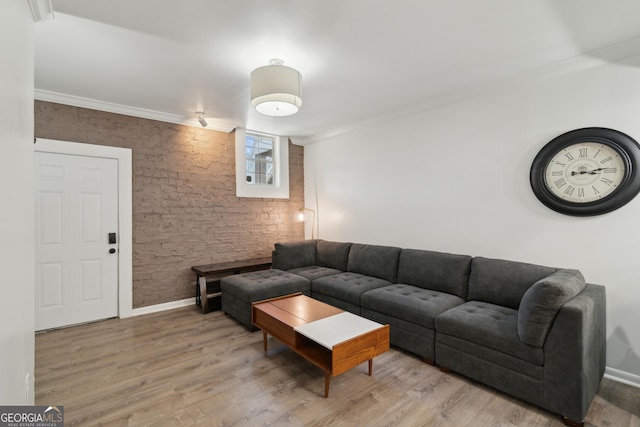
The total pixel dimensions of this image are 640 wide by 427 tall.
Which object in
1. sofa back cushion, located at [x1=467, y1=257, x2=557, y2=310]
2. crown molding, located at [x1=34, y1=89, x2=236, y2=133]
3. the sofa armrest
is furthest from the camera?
crown molding, located at [x1=34, y1=89, x2=236, y2=133]

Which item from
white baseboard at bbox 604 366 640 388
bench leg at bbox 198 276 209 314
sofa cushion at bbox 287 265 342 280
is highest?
sofa cushion at bbox 287 265 342 280

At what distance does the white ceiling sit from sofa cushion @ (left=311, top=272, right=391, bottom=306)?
7.25 ft

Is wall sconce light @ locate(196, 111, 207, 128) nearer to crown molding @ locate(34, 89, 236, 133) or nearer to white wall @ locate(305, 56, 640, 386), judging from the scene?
crown molding @ locate(34, 89, 236, 133)

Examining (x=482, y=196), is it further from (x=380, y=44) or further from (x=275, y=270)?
(x=275, y=270)

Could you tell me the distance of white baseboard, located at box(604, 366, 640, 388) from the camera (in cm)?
229

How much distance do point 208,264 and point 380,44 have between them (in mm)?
3592

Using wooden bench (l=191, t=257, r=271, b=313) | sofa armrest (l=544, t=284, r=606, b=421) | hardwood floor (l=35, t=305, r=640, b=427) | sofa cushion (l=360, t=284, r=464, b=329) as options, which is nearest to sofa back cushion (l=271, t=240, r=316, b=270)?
wooden bench (l=191, t=257, r=271, b=313)

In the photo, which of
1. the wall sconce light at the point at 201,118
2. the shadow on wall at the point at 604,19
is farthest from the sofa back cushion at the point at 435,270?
the wall sconce light at the point at 201,118

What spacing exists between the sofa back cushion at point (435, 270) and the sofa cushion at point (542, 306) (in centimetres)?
94

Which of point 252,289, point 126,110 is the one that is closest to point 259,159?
point 126,110

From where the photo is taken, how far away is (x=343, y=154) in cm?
479

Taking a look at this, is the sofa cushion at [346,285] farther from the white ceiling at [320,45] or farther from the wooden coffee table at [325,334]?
the white ceiling at [320,45]

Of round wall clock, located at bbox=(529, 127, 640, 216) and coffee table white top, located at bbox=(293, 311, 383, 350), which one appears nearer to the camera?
coffee table white top, located at bbox=(293, 311, 383, 350)

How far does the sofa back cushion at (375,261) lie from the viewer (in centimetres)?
370
